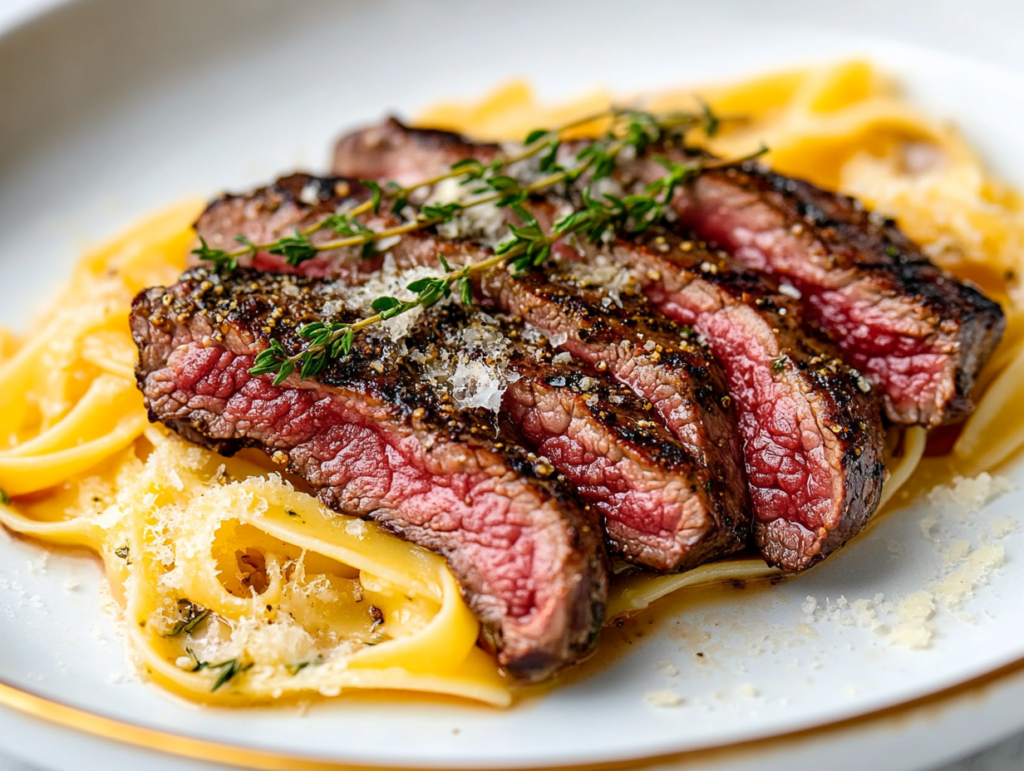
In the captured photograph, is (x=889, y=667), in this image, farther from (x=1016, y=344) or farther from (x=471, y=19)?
(x=471, y=19)

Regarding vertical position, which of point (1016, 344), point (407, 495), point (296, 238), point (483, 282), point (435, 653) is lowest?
point (1016, 344)

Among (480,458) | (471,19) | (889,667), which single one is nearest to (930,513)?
(889,667)

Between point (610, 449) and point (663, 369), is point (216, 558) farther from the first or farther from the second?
point (663, 369)

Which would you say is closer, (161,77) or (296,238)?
(296,238)

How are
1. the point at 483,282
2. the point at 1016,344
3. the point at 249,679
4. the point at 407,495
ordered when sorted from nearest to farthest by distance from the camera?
the point at 249,679 → the point at 407,495 → the point at 483,282 → the point at 1016,344

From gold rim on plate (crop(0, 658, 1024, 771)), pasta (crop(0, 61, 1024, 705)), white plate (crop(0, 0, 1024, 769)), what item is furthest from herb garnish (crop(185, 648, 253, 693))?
gold rim on plate (crop(0, 658, 1024, 771))

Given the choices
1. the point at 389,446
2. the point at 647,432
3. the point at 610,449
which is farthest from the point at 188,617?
the point at 647,432

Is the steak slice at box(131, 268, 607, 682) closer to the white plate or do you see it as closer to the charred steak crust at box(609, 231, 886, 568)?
the white plate
